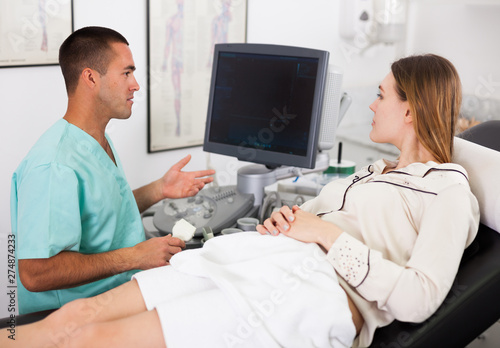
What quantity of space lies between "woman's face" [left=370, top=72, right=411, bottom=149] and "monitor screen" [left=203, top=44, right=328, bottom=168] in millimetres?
233

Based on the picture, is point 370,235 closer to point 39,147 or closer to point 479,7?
point 39,147

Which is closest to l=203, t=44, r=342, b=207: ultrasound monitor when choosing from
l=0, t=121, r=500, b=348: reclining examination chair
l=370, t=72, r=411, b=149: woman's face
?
l=370, t=72, r=411, b=149: woman's face

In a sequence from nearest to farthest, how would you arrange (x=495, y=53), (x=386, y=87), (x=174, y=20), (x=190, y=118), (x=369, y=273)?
(x=369, y=273) → (x=386, y=87) → (x=174, y=20) → (x=190, y=118) → (x=495, y=53)

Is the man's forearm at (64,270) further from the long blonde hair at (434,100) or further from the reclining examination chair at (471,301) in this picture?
the long blonde hair at (434,100)

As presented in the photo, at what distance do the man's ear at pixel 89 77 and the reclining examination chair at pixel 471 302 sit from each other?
68 centimetres

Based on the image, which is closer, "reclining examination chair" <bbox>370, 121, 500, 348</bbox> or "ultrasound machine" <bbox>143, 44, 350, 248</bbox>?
"reclining examination chair" <bbox>370, 121, 500, 348</bbox>

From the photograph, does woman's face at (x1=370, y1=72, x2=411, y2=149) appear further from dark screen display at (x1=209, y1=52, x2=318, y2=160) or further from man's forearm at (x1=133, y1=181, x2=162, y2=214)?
man's forearm at (x1=133, y1=181, x2=162, y2=214)

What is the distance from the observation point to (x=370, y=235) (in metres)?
1.41

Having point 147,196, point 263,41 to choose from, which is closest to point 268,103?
point 147,196

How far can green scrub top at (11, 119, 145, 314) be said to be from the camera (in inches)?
55.2

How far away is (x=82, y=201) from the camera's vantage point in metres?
1.51

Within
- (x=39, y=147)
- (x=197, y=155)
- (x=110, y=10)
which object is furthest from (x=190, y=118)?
(x=39, y=147)

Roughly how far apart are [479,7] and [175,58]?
166 cm

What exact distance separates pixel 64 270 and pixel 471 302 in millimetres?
1023
